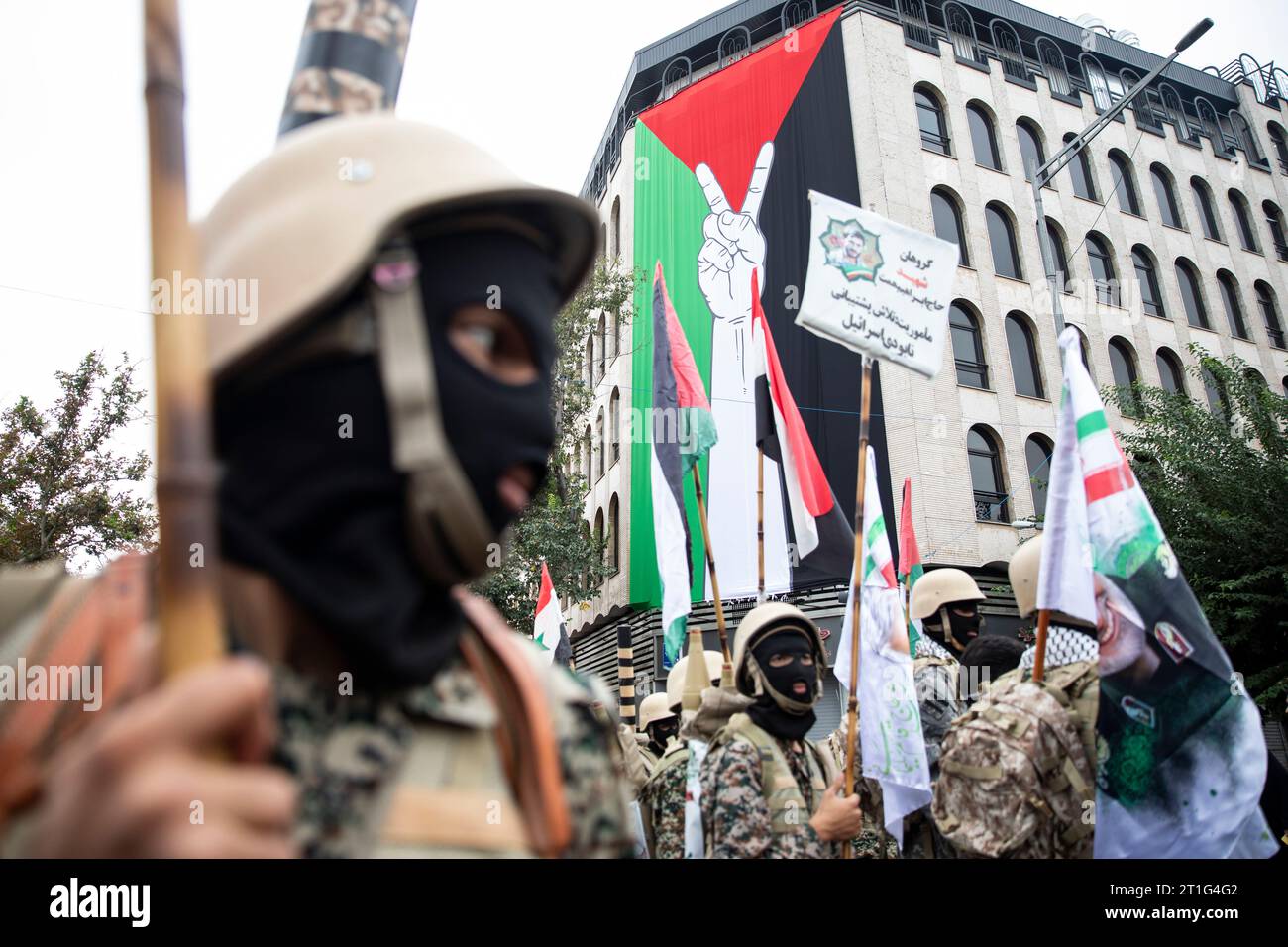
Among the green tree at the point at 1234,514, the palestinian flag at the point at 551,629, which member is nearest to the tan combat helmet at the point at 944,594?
the palestinian flag at the point at 551,629

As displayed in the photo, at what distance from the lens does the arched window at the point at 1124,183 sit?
75.3ft

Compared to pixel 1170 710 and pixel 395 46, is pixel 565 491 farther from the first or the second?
pixel 395 46

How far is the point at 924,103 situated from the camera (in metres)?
21.1

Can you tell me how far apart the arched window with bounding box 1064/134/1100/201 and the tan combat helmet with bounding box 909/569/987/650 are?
67.2 ft

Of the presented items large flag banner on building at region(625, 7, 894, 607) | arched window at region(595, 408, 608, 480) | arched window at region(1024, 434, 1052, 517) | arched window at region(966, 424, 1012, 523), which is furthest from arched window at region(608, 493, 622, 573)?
arched window at region(1024, 434, 1052, 517)

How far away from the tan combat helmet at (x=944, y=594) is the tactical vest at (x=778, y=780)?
1662mm

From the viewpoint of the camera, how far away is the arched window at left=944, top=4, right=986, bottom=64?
22156mm

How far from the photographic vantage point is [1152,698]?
3268mm

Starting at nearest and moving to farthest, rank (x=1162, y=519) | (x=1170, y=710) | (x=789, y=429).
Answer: (x=1170, y=710) < (x=789, y=429) < (x=1162, y=519)

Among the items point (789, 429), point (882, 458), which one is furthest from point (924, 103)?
point (789, 429)

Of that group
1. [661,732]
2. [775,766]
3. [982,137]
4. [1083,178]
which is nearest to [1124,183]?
[1083,178]

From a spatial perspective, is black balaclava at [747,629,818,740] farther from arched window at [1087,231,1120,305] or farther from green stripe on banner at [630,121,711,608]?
arched window at [1087,231,1120,305]

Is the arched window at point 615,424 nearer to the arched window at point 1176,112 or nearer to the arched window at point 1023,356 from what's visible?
the arched window at point 1023,356
